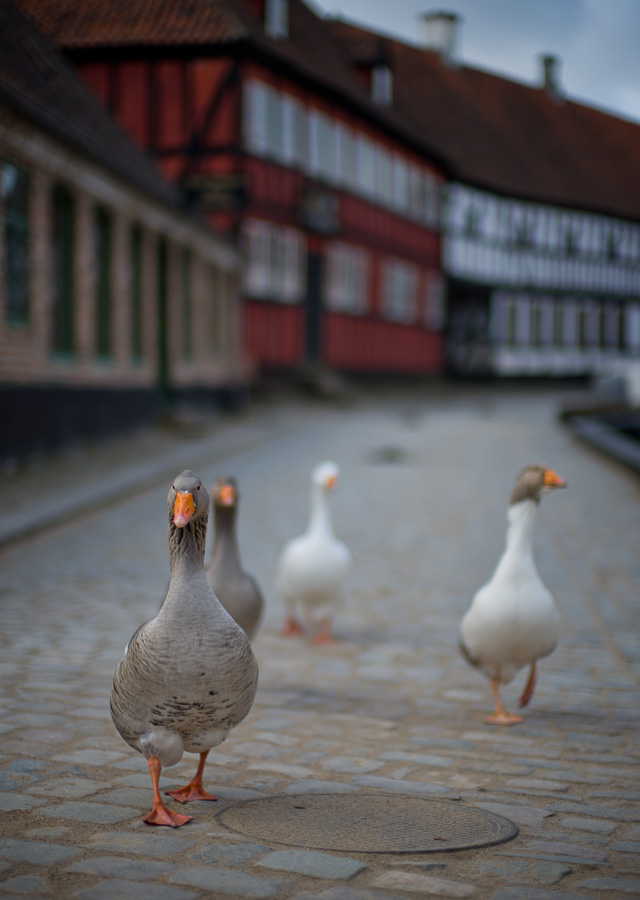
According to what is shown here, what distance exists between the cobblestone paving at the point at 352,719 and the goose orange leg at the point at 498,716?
0.06 meters

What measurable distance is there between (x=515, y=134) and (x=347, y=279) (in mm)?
19062

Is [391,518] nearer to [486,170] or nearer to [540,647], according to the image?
[540,647]

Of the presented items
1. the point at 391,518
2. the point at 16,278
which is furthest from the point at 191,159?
the point at 391,518

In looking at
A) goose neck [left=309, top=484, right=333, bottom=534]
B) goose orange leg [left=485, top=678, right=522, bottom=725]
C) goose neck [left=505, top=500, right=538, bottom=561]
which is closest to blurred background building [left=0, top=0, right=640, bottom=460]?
goose neck [left=309, top=484, right=333, bottom=534]

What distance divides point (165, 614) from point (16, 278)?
11.3 metres

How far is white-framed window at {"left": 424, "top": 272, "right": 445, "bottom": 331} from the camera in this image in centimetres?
3778

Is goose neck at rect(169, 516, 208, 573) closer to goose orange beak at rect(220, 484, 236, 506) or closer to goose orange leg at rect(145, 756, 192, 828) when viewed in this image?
goose orange leg at rect(145, 756, 192, 828)

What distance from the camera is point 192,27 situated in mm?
24781

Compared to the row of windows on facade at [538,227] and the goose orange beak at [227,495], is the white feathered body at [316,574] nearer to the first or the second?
the goose orange beak at [227,495]

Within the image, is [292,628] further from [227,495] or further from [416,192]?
[416,192]

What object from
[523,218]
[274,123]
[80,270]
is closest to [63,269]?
[80,270]

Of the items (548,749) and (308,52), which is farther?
(308,52)

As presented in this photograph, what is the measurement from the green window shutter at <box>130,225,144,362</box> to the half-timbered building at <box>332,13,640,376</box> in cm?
1900

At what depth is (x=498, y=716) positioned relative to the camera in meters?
5.37
